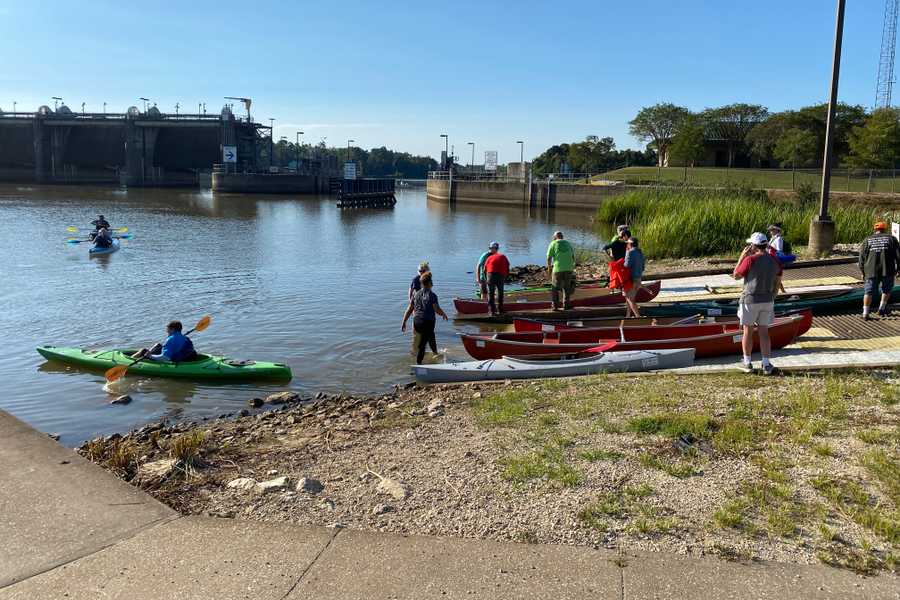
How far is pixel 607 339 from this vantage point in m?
12.4

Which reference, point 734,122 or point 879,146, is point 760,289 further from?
point 734,122

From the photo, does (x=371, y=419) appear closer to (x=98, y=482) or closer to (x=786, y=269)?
(x=98, y=482)

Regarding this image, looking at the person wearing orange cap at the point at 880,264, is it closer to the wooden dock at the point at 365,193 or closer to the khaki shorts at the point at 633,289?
the khaki shorts at the point at 633,289

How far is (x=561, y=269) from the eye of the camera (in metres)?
16.0

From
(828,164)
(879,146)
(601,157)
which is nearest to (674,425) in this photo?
(828,164)

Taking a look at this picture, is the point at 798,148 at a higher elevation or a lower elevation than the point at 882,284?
higher

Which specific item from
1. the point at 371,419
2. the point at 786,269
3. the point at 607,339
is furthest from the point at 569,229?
the point at 371,419

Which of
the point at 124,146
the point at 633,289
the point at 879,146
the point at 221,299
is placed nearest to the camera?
the point at 633,289

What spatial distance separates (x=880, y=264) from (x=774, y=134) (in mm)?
70533

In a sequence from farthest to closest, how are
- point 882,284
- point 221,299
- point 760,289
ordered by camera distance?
point 221,299 < point 882,284 < point 760,289

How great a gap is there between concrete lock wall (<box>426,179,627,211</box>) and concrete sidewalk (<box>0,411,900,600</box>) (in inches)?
2320

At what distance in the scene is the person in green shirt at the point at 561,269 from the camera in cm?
1589

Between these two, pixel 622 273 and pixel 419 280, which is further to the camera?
pixel 622 273

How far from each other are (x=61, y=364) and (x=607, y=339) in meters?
10.6
